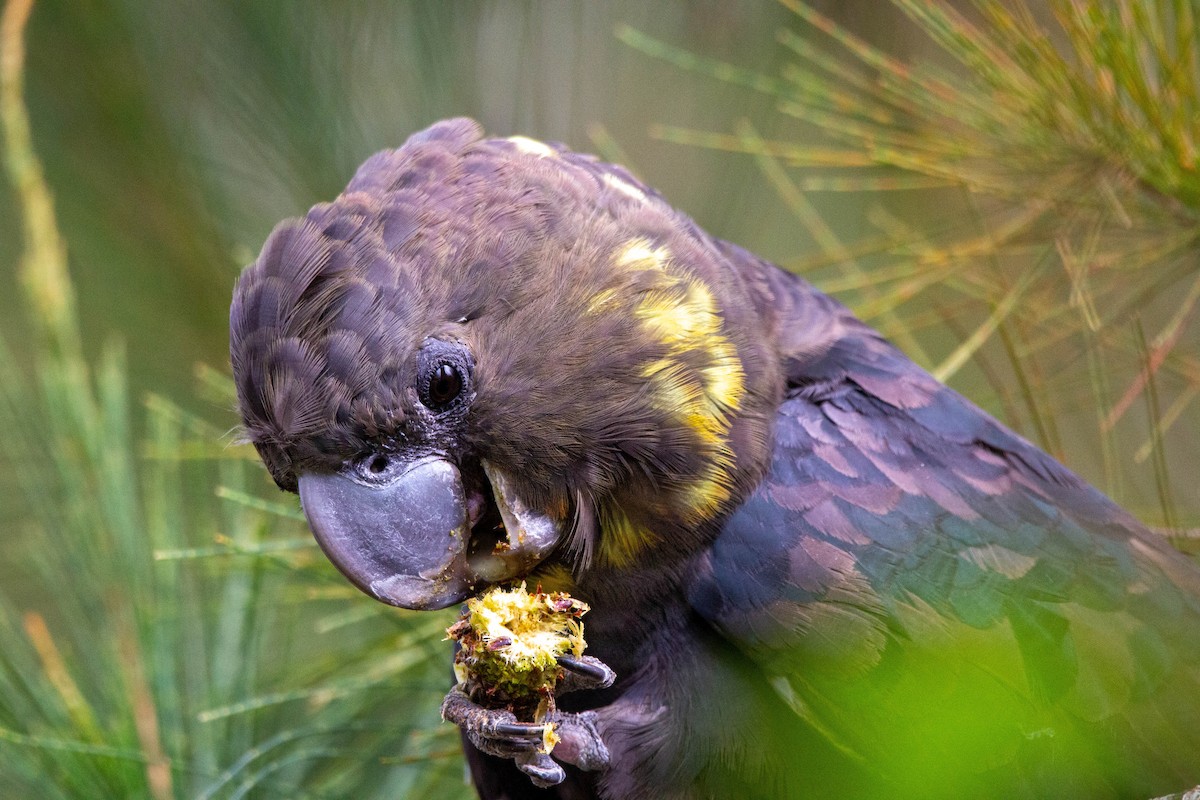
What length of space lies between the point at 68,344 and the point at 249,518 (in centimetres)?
88

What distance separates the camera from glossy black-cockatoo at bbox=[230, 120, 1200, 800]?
73.9 inches

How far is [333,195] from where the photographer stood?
3383mm

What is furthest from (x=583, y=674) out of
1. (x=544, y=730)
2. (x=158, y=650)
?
(x=158, y=650)

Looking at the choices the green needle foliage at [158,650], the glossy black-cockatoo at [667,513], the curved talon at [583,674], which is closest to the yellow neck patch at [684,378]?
the glossy black-cockatoo at [667,513]

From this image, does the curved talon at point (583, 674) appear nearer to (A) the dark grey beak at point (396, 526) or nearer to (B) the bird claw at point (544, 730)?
(B) the bird claw at point (544, 730)

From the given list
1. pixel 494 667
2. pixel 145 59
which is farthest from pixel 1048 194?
pixel 145 59

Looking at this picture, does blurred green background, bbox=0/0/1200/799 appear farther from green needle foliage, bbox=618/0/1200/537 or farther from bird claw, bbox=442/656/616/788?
bird claw, bbox=442/656/616/788

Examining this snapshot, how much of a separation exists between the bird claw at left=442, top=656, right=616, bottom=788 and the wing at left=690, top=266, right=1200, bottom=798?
28cm

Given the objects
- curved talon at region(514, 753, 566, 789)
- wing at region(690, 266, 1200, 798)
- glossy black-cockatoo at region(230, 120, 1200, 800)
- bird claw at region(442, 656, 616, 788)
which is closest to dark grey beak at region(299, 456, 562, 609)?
glossy black-cockatoo at region(230, 120, 1200, 800)

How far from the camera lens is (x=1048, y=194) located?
240 centimetres

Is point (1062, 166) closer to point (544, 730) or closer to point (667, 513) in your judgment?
point (667, 513)

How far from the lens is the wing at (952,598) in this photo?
2.03 m

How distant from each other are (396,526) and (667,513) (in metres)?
0.49

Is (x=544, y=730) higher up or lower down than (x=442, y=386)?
lower down
